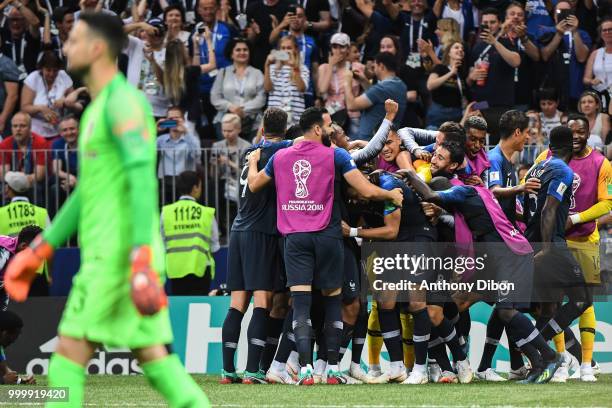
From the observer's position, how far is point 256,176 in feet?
38.9

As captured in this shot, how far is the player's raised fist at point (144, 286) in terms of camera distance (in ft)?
18.0

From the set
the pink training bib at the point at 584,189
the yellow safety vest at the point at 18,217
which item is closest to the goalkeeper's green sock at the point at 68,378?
the pink training bib at the point at 584,189

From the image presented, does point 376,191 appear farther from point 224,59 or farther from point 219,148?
point 224,59

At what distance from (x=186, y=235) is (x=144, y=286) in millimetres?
9771

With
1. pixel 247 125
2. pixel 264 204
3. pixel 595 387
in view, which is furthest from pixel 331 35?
pixel 595 387

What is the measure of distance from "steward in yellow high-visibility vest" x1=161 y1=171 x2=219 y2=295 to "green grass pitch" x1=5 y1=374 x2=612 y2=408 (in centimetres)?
304

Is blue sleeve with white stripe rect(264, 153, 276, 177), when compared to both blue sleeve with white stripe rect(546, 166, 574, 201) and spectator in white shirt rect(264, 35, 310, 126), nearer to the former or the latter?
blue sleeve with white stripe rect(546, 166, 574, 201)

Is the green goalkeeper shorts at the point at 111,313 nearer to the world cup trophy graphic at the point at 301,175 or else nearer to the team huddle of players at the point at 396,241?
the team huddle of players at the point at 396,241

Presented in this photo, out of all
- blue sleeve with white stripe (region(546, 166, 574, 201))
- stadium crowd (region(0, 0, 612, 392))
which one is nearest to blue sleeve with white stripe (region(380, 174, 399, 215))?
stadium crowd (region(0, 0, 612, 392))

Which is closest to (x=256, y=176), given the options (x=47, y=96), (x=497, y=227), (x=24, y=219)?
(x=497, y=227)

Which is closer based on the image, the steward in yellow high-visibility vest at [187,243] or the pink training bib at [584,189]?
the pink training bib at [584,189]

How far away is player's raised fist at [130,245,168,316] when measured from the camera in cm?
550

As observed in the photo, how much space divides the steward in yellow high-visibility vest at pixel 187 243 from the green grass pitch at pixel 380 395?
304 cm

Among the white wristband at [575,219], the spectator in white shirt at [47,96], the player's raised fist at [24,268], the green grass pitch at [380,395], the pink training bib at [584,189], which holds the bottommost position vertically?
the green grass pitch at [380,395]
